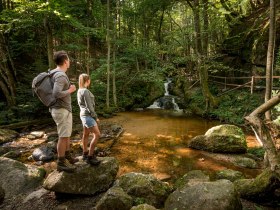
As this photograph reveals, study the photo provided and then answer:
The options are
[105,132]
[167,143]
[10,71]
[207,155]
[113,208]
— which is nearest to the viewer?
[113,208]

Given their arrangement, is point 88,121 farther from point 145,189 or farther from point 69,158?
point 145,189

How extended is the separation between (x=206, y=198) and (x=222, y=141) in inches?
193

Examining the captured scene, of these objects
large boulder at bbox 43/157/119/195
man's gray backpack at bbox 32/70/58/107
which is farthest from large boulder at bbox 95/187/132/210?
man's gray backpack at bbox 32/70/58/107

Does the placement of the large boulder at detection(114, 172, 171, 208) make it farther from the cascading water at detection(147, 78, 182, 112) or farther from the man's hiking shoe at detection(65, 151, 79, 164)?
the cascading water at detection(147, 78, 182, 112)

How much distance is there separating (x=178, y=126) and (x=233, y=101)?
4232 millimetres

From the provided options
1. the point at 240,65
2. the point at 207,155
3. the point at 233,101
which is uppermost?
the point at 240,65

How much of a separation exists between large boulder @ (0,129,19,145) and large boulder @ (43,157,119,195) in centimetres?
641

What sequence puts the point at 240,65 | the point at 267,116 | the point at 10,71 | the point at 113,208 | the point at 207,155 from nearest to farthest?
the point at 113,208
the point at 267,116
the point at 207,155
the point at 10,71
the point at 240,65

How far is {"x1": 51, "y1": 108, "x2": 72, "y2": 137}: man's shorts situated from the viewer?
4539 mm

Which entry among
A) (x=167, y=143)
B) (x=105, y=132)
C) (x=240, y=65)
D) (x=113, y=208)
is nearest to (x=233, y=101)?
(x=240, y=65)

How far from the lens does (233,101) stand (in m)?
15.2

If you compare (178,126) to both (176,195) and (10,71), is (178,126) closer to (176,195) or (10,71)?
(176,195)

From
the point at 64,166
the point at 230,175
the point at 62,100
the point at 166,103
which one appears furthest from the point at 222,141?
the point at 166,103

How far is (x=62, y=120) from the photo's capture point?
4.60m
